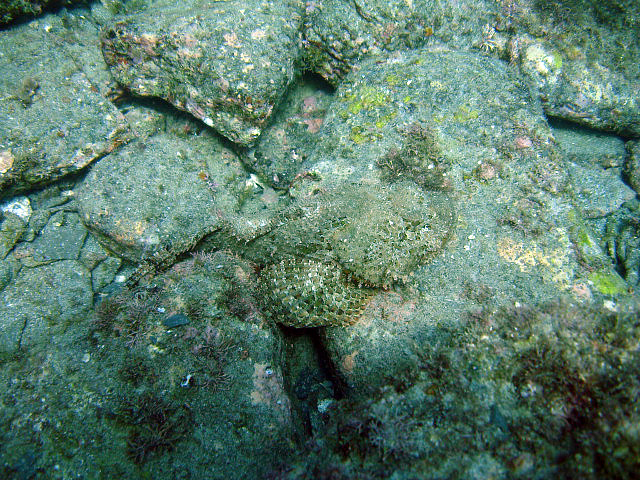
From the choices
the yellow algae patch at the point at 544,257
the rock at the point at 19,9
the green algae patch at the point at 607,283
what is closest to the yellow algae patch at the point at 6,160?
the rock at the point at 19,9

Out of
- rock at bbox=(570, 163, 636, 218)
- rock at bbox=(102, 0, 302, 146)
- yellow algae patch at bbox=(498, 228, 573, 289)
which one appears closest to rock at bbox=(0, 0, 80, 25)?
rock at bbox=(102, 0, 302, 146)

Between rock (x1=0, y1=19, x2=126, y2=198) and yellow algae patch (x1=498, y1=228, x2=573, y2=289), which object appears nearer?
yellow algae patch (x1=498, y1=228, x2=573, y2=289)

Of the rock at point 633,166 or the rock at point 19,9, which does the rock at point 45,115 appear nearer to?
the rock at point 19,9

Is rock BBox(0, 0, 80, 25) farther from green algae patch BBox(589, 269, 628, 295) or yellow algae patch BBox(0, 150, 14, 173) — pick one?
green algae patch BBox(589, 269, 628, 295)

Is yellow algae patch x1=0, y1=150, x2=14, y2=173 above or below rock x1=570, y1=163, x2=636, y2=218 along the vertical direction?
below

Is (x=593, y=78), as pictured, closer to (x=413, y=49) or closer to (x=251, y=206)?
(x=413, y=49)

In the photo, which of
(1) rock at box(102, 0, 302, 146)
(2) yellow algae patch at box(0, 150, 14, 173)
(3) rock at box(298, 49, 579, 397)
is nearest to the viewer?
(3) rock at box(298, 49, 579, 397)

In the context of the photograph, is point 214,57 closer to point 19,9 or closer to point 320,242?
point 320,242

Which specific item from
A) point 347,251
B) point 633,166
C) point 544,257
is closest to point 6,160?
point 347,251
